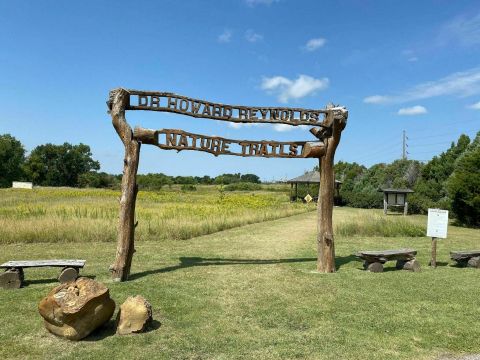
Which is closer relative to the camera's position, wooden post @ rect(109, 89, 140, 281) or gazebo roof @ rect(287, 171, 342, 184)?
wooden post @ rect(109, 89, 140, 281)

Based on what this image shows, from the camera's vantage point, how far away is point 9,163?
6731 centimetres

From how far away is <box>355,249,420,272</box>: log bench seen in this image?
9.18 metres

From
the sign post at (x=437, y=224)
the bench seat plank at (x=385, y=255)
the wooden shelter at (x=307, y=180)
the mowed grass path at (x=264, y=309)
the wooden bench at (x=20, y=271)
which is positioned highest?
the wooden shelter at (x=307, y=180)

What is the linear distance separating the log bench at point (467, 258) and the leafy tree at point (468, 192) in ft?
35.5

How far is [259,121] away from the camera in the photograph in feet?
28.9

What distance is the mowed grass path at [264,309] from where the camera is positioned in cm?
482

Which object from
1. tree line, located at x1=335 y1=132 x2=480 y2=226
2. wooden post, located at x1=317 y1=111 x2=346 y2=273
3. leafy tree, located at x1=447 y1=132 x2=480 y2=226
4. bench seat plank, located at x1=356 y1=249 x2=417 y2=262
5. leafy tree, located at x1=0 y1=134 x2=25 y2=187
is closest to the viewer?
wooden post, located at x1=317 y1=111 x2=346 y2=273

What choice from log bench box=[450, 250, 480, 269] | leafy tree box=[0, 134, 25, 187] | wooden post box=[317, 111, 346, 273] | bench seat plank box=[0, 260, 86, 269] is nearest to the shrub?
log bench box=[450, 250, 480, 269]

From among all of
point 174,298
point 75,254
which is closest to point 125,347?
point 174,298

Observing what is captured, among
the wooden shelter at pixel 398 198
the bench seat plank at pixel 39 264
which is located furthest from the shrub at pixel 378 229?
the wooden shelter at pixel 398 198

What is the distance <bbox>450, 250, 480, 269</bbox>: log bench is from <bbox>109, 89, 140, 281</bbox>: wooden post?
7.31m

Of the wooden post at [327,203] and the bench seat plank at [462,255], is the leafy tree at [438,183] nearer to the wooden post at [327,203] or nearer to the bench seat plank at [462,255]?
the bench seat plank at [462,255]

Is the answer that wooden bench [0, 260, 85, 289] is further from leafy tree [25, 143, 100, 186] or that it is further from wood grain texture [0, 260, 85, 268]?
leafy tree [25, 143, 100, 186]

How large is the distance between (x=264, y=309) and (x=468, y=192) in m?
17.4
